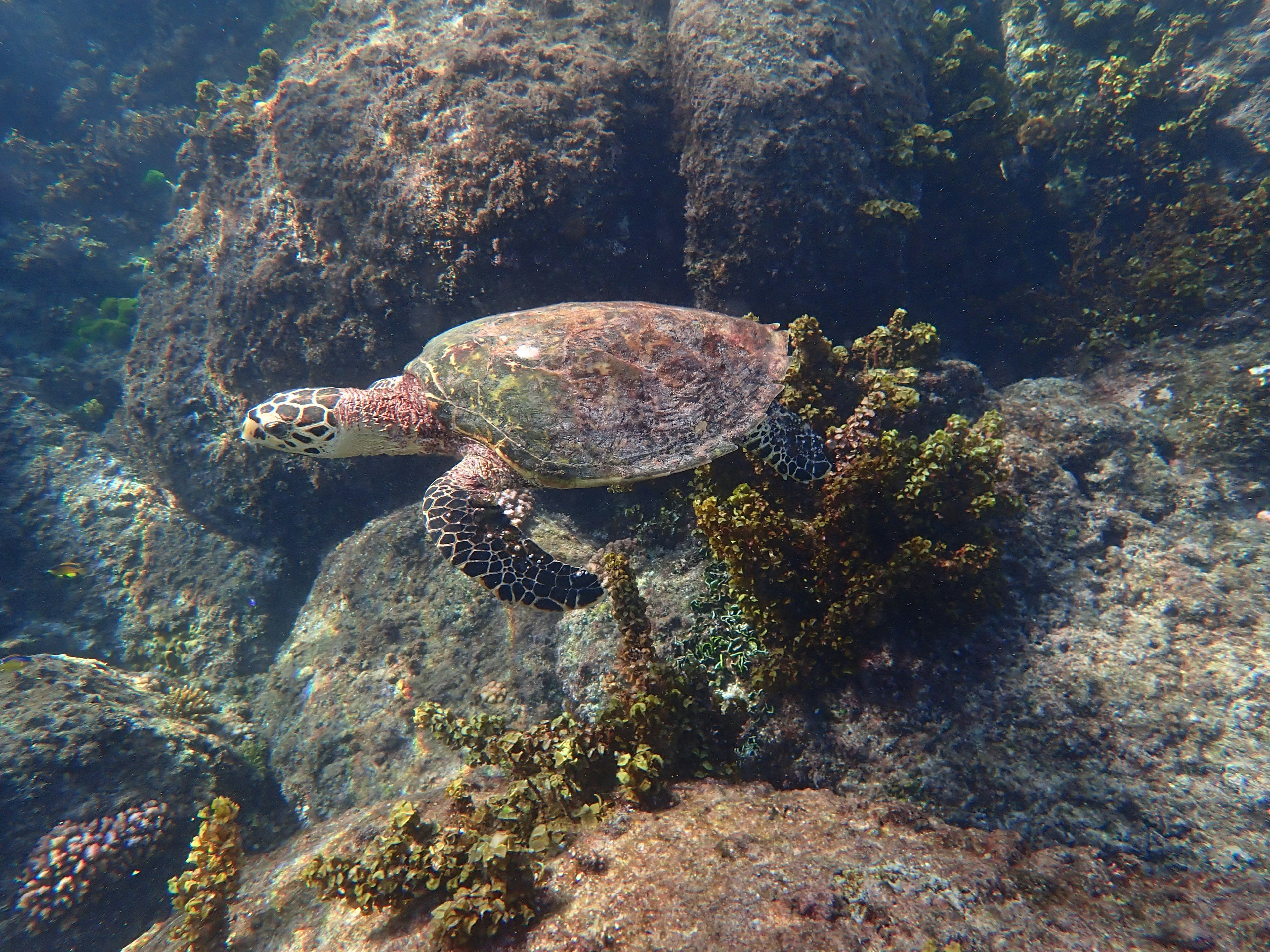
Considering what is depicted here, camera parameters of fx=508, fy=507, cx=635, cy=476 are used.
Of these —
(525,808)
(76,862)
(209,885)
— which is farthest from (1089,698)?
(76,862)

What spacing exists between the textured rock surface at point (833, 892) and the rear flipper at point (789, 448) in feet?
6.75

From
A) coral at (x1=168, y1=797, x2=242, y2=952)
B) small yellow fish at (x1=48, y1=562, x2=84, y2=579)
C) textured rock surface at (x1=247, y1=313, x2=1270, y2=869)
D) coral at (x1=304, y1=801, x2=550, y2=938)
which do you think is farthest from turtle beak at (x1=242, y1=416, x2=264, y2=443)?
small yellow fish at (x1=48, y1=562, x2=84, y2=579)

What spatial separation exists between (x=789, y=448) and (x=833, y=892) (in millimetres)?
2648

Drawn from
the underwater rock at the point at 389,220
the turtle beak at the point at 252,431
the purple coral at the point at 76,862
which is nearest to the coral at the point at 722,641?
the underwater rock at the point at 389,220

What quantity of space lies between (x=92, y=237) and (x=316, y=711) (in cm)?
1800

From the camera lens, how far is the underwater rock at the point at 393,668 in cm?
495

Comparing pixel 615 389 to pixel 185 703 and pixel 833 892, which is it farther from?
pixel 185 703

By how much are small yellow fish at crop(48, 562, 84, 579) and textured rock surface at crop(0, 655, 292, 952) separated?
278 cm

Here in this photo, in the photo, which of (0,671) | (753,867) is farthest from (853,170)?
(0,671)

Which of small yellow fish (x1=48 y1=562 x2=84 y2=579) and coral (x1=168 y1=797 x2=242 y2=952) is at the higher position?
small yellow fish (x1=48 y1=562 x2=84 y2=579)

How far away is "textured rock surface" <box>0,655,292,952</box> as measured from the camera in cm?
492

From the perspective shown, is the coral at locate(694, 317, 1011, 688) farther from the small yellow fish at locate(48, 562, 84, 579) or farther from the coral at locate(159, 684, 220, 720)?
the small yellow fish at locate(48, 562, 84, 579)

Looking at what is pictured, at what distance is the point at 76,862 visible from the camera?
4918 millimetres

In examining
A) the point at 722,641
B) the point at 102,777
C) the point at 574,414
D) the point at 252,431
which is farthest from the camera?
the point at 102,777
